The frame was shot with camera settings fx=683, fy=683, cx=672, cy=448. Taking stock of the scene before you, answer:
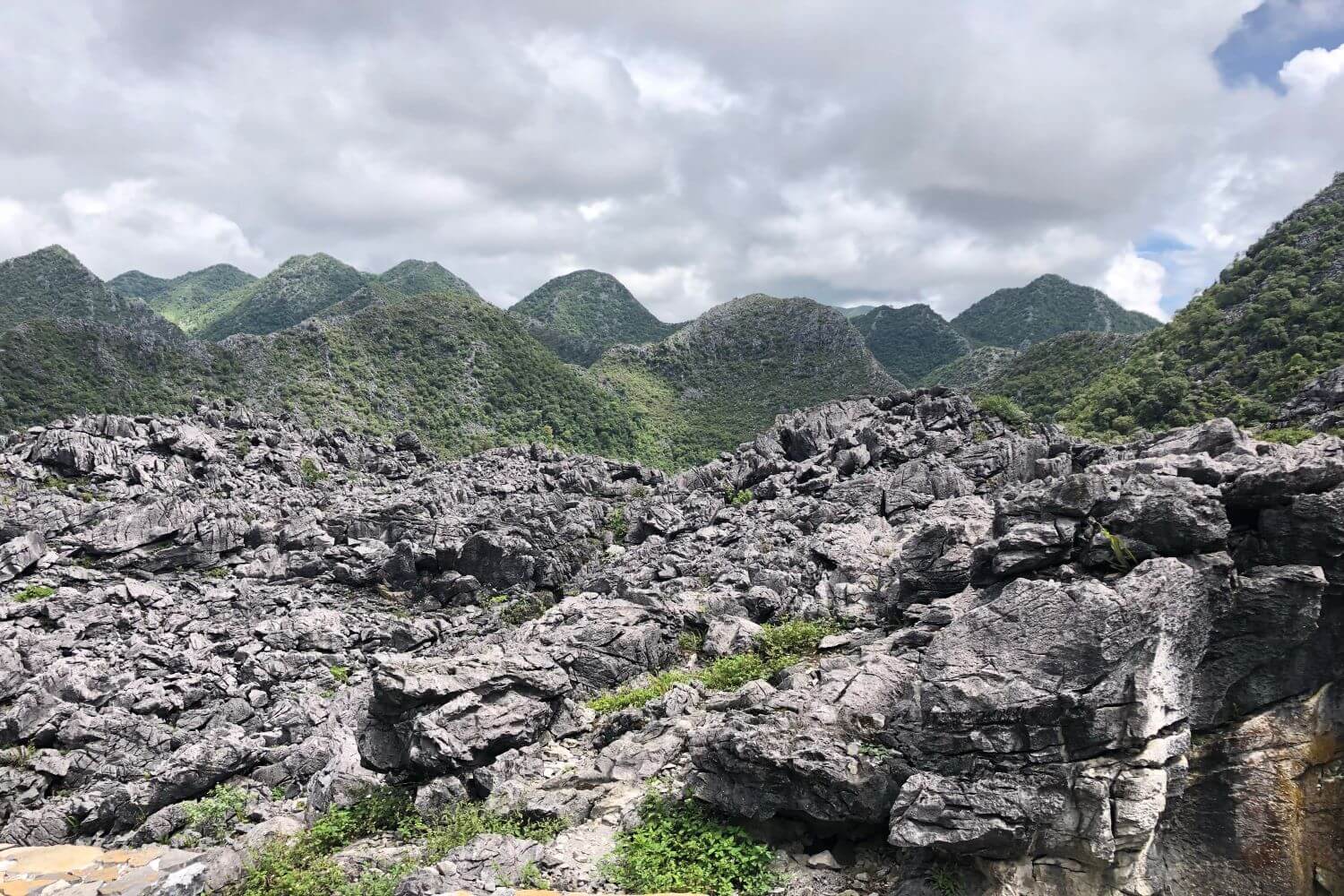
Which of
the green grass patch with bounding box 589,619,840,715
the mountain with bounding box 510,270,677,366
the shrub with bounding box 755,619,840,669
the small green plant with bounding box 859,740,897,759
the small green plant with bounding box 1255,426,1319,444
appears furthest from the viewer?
the mountain with bounding box 510,270,677,366

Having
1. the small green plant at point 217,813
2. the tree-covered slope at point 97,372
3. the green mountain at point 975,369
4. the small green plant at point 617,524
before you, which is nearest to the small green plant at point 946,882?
the small green plant at point 217,813

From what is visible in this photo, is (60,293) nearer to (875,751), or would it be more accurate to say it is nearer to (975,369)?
(975,369)

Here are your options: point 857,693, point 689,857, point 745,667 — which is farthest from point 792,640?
point 689,857

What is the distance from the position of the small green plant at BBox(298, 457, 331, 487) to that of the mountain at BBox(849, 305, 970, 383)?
343ft

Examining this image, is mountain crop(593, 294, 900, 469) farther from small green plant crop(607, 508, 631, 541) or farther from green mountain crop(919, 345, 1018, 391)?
small green plant crop(607, 508, 631, 541)

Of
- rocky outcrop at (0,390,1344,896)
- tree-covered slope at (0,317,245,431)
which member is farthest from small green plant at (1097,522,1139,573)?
tree-covered slope at (0,317,245,431)

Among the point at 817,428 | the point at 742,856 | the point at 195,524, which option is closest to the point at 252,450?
the point at 195,524

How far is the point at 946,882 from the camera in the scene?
744 centimetres

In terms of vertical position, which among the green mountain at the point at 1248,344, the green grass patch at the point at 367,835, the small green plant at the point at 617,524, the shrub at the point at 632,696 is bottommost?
the green grass patch at the point at 367,835

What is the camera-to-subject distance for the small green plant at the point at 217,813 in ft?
41.1

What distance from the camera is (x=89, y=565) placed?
3053cm

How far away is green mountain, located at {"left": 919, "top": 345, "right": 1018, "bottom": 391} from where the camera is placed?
310ft

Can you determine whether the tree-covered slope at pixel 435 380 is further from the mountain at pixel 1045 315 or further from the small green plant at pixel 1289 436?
the mountain at pixel 1045 315

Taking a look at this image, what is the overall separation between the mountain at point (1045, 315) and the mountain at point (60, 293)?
153187mm
